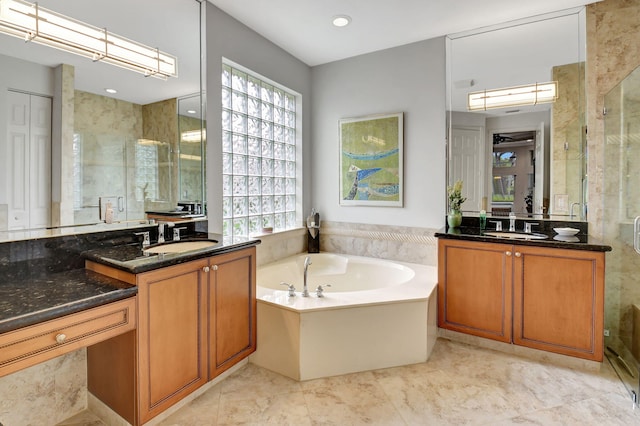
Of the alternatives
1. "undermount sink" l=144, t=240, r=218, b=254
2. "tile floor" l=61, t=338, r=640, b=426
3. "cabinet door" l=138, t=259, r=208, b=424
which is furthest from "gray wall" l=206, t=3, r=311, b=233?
"tile floor" l=61, t=338, r=640, b=426

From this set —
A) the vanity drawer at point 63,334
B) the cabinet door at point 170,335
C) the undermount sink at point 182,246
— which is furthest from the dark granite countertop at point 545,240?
the vanity drawer at point 63,334

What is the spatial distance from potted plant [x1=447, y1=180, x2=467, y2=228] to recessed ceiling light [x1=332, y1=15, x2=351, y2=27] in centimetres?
170

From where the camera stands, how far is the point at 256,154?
3.16m

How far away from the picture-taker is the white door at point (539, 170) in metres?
2.74

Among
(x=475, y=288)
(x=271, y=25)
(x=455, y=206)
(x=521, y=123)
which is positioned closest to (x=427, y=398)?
(x=475, y=288)

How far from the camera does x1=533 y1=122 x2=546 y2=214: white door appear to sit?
2.74 meters

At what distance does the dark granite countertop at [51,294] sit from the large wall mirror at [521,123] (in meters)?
2.76

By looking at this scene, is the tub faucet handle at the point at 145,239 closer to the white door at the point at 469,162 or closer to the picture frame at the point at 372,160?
the picture frame at the point at 372,160

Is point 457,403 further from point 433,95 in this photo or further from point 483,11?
point 483,11

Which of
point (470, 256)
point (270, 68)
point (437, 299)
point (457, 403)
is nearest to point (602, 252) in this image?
point (470, 256)

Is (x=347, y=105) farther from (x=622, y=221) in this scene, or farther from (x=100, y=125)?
(x=622, y=221)

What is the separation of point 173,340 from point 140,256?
18.9 inches

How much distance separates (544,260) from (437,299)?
82 cm

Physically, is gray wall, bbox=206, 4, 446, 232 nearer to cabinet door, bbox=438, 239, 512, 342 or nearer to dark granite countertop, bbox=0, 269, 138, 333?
cabinet door, bbox=438, 239, 512, 342
